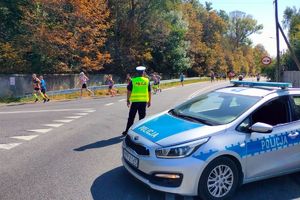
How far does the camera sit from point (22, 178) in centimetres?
584

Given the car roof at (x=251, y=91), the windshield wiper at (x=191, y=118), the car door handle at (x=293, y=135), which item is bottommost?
the car door handle at (x=293, y=135)

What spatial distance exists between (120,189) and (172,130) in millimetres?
1128

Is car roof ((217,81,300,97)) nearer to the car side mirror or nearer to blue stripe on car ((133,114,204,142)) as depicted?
the car side mirror

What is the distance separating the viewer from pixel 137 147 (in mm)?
5246

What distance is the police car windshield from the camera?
18.0 ft

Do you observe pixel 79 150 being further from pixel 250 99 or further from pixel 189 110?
pixel 250 99

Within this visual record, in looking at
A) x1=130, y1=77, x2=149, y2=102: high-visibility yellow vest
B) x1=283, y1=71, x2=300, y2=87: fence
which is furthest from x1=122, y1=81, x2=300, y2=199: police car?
x1=283, y1=71, x2=300, y2=87: fence

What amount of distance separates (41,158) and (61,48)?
78.2 ft

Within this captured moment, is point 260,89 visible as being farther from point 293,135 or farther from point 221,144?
point 221,144

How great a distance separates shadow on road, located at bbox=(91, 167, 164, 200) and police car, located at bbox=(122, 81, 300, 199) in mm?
262

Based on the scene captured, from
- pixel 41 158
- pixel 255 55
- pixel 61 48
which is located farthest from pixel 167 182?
pixel 255 55

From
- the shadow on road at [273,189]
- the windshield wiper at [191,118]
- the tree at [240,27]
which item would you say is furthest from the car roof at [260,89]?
the tree at [240,27]

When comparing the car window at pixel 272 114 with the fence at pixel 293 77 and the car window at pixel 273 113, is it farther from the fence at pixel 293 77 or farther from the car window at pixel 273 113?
the fence at pixel 293 77

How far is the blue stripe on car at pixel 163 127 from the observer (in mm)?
5113
